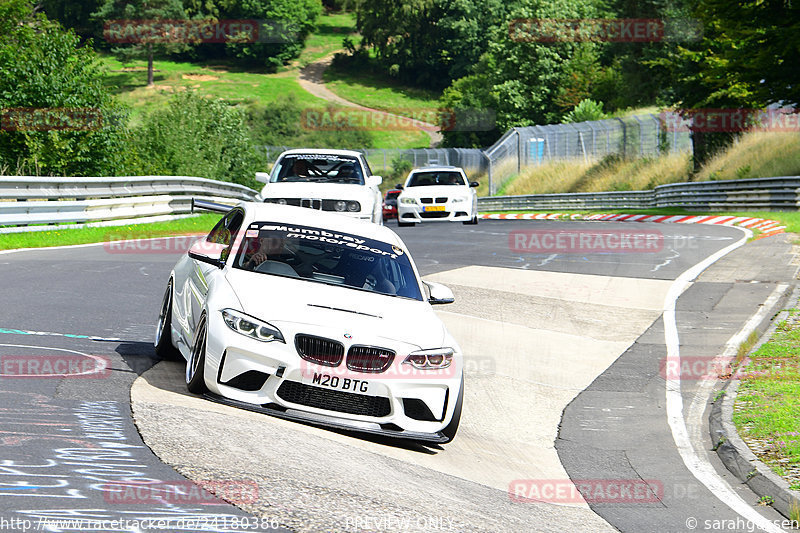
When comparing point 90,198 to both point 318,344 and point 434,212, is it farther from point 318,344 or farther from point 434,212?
point 318,344

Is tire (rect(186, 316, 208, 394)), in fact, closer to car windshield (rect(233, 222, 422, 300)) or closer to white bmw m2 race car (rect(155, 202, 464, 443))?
white bmw m2 race car (rect(155, 202, 464, 443))

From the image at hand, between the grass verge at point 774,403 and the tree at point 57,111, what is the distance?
70.0 feet

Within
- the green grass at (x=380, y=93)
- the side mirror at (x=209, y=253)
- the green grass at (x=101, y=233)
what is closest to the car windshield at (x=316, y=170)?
the green grass at (x=101, y=233)

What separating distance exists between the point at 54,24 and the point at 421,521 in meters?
29.8

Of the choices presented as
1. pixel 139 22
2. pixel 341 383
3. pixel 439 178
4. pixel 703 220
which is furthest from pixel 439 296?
pixel 139 22

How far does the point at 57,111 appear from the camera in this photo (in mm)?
27938

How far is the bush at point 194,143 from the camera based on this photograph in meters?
34.4

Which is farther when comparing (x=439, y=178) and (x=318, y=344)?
(x=439, y=178)

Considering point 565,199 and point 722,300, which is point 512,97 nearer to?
point 565,199

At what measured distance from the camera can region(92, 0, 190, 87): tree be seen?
125m

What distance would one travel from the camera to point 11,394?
7.03 m

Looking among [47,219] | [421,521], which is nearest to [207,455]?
[421,521]

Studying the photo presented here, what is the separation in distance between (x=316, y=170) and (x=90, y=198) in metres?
7.12

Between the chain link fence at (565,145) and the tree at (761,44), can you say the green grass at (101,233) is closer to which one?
the tree at (761,44)
